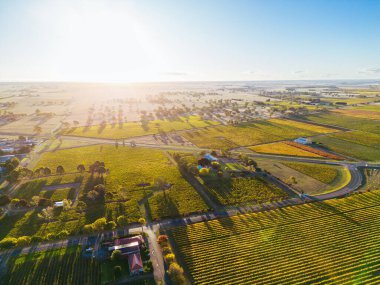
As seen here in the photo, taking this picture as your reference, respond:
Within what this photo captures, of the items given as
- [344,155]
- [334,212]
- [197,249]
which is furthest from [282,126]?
[197,249]

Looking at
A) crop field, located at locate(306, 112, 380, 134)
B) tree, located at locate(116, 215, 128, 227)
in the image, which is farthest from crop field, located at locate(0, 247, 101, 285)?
crop field, located at locate(306, 112, 380, 134)

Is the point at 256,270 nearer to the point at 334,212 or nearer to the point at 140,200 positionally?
the point at 334,212

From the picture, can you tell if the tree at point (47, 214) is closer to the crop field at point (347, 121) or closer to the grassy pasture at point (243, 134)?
the grassy pasture at point (243, 134)

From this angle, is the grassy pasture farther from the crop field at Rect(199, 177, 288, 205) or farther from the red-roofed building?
the red-roofed building

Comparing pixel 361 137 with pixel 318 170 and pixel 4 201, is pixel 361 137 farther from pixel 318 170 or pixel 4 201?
pixel 4 201

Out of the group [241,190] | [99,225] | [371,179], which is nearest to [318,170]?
[371,179]

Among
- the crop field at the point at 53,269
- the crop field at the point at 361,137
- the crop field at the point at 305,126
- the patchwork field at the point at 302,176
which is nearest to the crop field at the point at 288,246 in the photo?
the patchwork field at the point at 302,176
